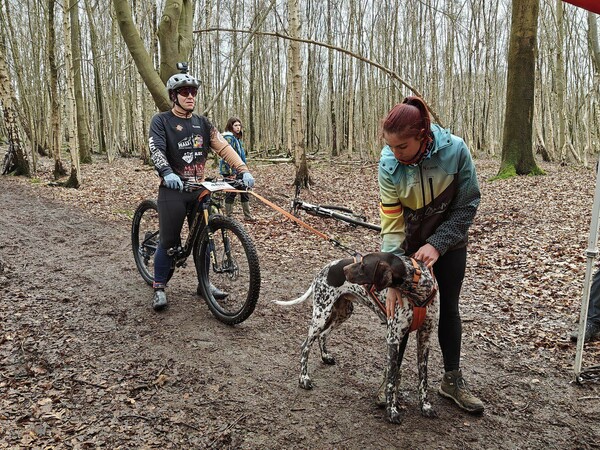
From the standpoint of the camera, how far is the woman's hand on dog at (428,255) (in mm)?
2711

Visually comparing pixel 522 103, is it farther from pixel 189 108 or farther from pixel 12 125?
pixel 12 125

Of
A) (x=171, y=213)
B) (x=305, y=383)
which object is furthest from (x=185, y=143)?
(x=305, y=383)

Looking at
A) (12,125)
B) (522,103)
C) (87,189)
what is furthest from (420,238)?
(12,125)

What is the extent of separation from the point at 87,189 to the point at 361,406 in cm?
1224

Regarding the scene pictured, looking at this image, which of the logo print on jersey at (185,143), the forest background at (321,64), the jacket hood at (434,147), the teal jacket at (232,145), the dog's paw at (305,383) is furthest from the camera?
the forest background at (321,64)

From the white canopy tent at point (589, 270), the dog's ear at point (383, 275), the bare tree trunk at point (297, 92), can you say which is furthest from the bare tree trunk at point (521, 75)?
the dog's ear at point (383, 275)

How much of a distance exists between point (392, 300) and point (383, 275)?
34cm

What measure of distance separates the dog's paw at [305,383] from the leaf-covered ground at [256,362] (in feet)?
0.23

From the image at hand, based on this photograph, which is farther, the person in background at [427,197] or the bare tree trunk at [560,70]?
the bare tree trunk at [560,70]

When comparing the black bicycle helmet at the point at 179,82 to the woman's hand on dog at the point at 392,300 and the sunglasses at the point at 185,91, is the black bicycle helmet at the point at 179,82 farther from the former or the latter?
the woman's hand on dog at the point at 392,300

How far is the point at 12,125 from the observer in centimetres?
1422

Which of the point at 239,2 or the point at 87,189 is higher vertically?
the point at 239,2

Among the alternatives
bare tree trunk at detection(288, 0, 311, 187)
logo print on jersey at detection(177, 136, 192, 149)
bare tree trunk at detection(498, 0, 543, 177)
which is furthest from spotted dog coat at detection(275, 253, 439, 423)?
bare tree trunk at detection(498, 0, 543, 177)

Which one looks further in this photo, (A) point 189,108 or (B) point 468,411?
(A) point 189,108
